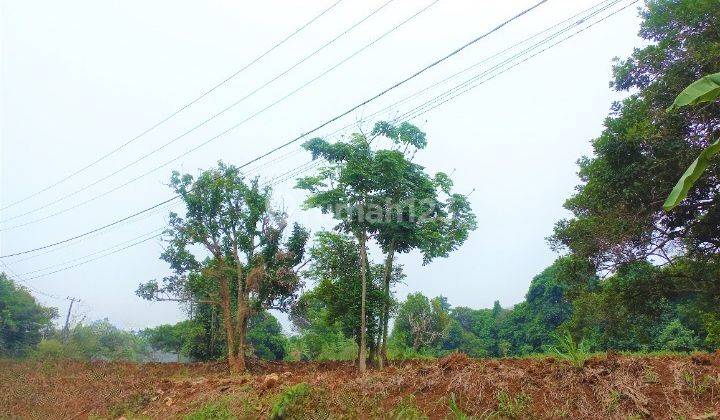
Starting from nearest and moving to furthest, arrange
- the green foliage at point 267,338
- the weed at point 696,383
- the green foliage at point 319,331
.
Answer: the weed at point 696,383, the green foliage at point 319,331, the green foliage at point 267,338

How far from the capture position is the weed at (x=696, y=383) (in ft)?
15.2

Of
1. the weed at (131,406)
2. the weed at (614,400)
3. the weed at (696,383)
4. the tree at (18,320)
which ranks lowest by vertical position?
the weed at (131,406)

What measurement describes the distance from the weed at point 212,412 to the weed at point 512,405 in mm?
4130

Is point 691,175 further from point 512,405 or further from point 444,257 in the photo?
point 444,257

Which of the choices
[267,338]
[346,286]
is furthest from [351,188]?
[267,338]

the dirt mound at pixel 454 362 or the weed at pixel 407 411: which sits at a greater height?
the dirt mound at pixel 454 362

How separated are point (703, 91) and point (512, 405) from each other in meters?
3.78

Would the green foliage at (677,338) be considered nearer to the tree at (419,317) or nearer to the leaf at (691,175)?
the tree at (419,317)

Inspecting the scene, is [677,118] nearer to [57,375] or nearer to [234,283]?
[234,283]

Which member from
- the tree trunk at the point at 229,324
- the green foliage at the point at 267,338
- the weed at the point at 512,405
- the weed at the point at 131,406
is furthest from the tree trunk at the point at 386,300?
the green foliage at the point at 267,338

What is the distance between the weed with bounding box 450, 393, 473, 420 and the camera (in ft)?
16.3

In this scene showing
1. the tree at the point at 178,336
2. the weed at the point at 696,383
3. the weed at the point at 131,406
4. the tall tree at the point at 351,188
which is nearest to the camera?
the weed at the point at 696,383

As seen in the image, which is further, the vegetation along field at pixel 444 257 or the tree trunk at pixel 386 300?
the tree trunk at pixel 386 300

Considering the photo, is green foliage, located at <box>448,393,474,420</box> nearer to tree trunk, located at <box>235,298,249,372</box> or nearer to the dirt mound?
the dirt mound
